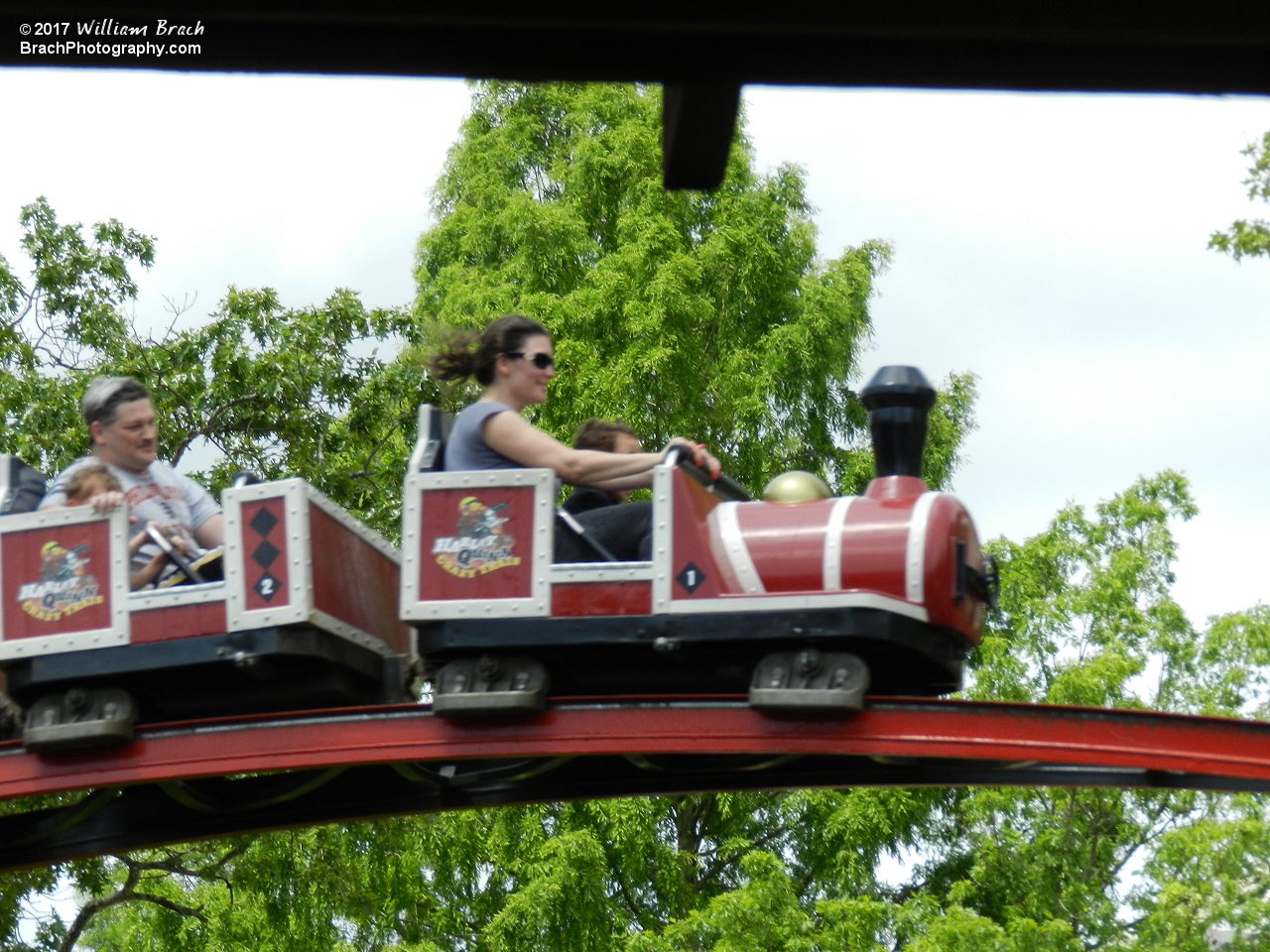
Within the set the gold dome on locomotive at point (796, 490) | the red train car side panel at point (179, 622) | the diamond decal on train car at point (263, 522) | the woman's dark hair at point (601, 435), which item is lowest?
the red train car side panel at point (179, 622)

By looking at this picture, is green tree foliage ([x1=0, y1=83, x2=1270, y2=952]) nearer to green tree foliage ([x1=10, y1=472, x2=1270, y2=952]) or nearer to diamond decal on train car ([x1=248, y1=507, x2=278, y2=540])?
green tree foliage ([x1=10, y1=472, x2=1270, y2=952])

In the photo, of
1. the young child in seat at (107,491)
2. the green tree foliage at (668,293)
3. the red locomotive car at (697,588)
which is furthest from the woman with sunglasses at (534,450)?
the green tree foliage at (668,293)

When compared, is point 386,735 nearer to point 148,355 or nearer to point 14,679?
point 14,679

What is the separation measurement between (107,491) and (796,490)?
209cm

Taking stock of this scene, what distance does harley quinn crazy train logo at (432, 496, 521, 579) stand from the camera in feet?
17.6

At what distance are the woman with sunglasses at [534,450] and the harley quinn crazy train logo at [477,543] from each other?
160mm

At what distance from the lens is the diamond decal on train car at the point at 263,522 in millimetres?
5480

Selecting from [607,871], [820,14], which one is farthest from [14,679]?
[607,871]

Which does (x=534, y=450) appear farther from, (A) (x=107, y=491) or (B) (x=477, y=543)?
(A) (x=107, y=491)

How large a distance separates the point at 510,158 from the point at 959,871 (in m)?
8.93

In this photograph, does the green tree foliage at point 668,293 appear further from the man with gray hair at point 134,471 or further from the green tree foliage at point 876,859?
the man with gray hair at point 134,471

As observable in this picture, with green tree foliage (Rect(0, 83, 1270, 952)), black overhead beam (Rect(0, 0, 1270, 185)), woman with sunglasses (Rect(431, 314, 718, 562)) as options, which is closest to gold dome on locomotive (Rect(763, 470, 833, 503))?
woman with sunglasses (Rect(431, 314, 718, 562))

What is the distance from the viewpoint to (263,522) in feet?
18.0

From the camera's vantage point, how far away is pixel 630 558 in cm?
552
